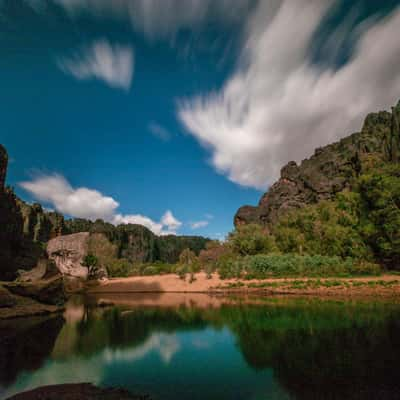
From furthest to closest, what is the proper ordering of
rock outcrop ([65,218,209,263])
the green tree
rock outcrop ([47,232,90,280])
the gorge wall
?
1. rock outcrop ([65,218,209,263])
2. the green tree
3. rock outcrop ([47,232,90,280])
4. the gorge wall

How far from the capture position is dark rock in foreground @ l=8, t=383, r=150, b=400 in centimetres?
644

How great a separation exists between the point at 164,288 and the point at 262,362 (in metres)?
32.6

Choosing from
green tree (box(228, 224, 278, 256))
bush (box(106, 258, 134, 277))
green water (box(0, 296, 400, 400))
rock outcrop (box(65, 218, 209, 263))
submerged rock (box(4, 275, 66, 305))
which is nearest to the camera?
green water (box(0, 296, 400, 400))

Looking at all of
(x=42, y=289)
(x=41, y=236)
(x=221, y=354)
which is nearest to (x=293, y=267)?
(x=221, y=354)

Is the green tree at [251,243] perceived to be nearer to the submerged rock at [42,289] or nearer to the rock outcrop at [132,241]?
the submerged rock at [42,289]

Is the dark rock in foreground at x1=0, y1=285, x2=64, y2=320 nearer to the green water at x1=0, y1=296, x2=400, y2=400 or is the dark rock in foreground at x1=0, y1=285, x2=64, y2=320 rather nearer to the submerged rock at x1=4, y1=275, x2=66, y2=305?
the submerged rock at x1=4, y1=275, x2=66, y2=305

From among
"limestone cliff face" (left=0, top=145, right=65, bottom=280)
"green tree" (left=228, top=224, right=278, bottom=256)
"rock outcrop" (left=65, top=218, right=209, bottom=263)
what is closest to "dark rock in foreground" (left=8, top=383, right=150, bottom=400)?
"limestone cliff face" (left=0, top=145, right=65, bottom=280)

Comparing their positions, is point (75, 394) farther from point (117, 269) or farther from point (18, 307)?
point (117, 269)

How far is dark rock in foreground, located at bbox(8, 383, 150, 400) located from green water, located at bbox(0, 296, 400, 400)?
104 cm

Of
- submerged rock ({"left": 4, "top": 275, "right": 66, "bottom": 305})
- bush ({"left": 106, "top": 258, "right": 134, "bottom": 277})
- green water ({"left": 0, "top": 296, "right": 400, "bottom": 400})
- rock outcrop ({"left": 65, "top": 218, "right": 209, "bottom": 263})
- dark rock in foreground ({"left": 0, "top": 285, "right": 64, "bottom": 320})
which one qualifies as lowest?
green water ({"left": 0, "top": 296, "right": 400, "bottom": 400})

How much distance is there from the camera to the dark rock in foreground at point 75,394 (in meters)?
6.44

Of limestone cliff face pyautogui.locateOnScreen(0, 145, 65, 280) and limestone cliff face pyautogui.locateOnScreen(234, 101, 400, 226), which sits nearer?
limestone cliff face pyautogui.locateOnScreen(0, 145, 65, 280)

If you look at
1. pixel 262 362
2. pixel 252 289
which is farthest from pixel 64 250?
pixel 262 362

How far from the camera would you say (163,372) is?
9.45 m
